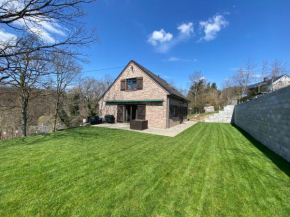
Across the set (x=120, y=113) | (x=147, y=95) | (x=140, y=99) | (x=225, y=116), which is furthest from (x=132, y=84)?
(x=225, y=116)

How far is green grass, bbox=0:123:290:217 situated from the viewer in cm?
197

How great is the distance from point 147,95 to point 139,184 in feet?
29.6

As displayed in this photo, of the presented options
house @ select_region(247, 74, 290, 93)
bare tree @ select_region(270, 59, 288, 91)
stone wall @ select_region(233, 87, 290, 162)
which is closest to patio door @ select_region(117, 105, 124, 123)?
stone wall @ select_region(233, 87, 290, 162)

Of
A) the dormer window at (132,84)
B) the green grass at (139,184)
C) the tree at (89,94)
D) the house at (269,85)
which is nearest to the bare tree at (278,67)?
the house at (269,85)

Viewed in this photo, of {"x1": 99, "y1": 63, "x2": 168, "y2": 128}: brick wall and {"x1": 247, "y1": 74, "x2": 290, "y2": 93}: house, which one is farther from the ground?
{"x1": 247, "y1": 74, "x2": 290, "y2": 93}: house

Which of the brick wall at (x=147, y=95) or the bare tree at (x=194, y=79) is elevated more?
the bare tree at (x=194, y=79)

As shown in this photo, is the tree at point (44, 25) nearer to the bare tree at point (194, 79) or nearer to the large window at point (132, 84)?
the large window at point (132, 84)

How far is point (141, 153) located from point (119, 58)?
1330cm

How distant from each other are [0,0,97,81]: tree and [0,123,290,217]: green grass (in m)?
3.48

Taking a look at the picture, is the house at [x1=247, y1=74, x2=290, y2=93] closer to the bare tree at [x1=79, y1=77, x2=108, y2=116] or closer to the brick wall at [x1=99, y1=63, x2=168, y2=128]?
the brick wall at [x1=99, y1=63, x2=168, y2=128]

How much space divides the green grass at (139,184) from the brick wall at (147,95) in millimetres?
6356

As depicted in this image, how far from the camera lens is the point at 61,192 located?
7.47ft

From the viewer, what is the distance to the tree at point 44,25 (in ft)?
11.5

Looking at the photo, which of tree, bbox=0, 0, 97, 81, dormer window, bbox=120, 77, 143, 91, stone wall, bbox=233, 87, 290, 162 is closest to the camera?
tree, bbox=0, 0, 97, 81
